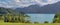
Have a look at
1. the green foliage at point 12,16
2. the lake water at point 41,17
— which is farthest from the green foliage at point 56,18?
the green foliage at point 12,16

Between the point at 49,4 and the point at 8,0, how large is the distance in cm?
47

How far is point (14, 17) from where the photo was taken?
2.16 metres

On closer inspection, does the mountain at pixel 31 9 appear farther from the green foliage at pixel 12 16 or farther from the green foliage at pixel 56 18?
the green foliage at pixel 56 18

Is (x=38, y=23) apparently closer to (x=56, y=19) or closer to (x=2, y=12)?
(x=56, y=19)

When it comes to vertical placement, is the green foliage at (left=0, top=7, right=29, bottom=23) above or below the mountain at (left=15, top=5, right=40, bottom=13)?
below

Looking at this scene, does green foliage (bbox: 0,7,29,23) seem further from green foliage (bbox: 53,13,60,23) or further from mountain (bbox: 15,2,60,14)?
green foliage (bbox: 53,13,60,23)

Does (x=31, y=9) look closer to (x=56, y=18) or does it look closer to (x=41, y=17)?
(x=41, y=17)

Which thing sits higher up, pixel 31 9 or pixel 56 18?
pixel 31 9

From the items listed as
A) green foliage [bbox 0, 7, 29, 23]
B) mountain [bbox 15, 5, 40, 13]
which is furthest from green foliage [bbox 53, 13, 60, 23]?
green foliage [bbox 0, 7, 29, 23]

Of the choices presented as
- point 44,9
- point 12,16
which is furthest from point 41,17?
point 12,16

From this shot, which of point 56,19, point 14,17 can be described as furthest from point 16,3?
point 56,19

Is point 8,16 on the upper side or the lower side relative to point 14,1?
lower

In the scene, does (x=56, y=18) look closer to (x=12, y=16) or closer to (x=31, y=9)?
(x=31, y=9)

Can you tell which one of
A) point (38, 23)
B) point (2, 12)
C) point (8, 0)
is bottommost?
point (38, 23)
